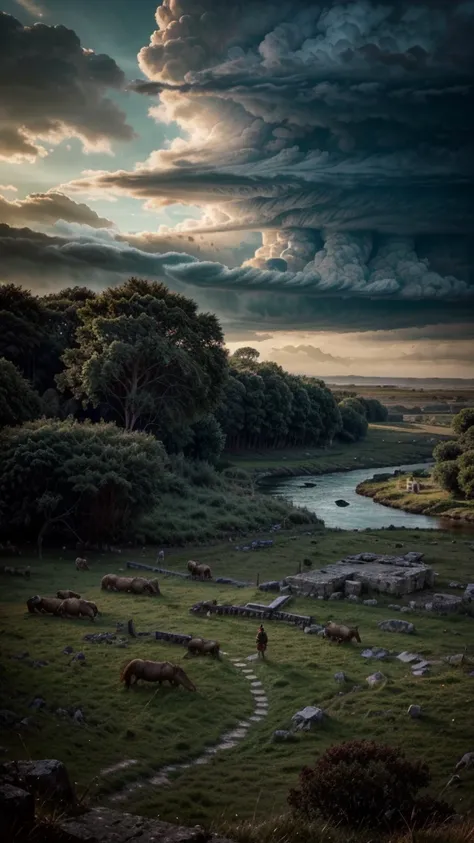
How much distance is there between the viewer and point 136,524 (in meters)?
56.0

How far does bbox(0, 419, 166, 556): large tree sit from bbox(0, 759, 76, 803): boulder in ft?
124

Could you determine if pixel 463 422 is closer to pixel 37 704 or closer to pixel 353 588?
pixel 353 588

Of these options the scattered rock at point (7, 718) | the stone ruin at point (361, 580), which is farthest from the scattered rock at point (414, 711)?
the stone ruin at point (361, 580)

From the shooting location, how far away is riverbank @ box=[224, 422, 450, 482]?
4722 inches

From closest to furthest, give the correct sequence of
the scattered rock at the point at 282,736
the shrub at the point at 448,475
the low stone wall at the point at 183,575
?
the scattered rock at the point at 282,736, the low stone wall at the point at 183,575, the shrub at the point at 448,475

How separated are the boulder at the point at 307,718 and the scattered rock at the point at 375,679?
3.31 m

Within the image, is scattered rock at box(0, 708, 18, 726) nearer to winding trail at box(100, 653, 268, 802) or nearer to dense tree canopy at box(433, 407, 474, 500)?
winding trail at box(100, 653, 268, 802)

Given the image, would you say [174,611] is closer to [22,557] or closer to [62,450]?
[22,557]

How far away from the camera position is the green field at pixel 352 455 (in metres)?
122

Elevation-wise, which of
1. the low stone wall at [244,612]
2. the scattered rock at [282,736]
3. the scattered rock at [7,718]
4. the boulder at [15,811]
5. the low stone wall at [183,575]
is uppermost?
the boulder at [15,811]

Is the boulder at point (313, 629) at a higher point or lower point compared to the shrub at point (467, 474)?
lower

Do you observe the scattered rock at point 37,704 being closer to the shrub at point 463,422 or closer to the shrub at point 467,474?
the shrub at point 467,474

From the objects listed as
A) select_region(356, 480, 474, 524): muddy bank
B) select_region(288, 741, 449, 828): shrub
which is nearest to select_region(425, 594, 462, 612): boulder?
select_region(288, 741, 449, 828): shrub

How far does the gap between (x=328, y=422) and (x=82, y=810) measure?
5335 inches
